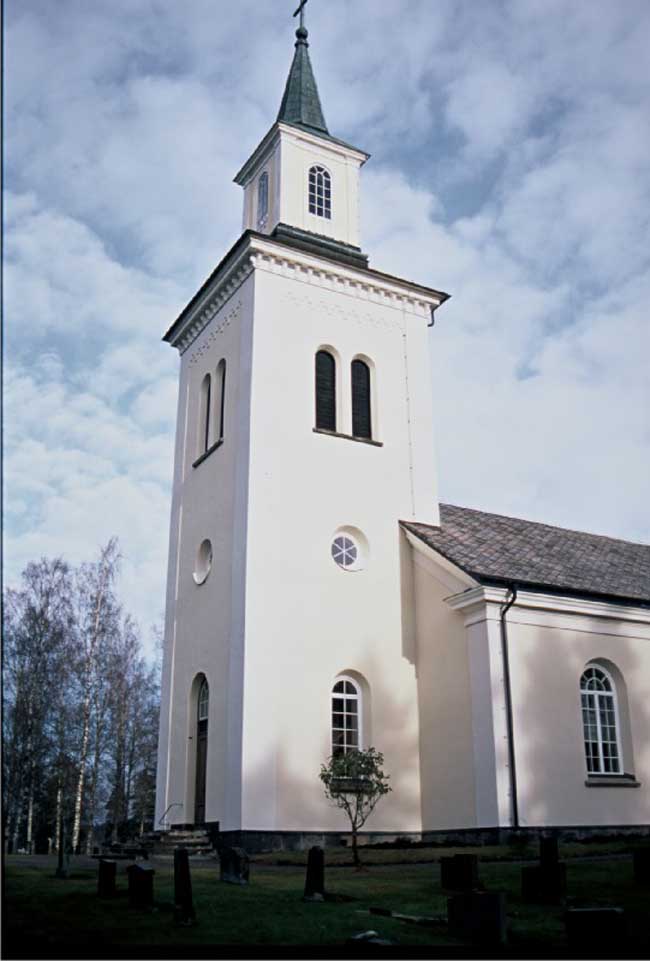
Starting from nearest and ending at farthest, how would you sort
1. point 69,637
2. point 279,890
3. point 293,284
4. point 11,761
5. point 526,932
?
point 526,932
point 279,890
point 293,284
point 11,761
point 69,637

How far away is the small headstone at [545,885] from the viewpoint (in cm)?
1125

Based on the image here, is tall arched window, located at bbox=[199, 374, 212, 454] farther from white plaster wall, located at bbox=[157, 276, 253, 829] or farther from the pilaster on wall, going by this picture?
the pilaster on wall

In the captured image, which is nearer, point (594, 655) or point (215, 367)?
point (594, 655)

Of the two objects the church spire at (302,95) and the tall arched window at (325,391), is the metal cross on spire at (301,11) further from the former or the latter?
the tall arched window at (325,391)

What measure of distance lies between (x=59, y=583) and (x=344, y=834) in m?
18.3

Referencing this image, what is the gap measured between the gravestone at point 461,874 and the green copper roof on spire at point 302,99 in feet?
72.5

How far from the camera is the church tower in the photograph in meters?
20.8

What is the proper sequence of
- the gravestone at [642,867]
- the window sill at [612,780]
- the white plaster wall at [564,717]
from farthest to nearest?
1. the window sill at [612,780]
2. the white plaster wall at [564,717]
3. the gravestone at [642,867]

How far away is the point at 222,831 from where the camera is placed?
20156 millimetres

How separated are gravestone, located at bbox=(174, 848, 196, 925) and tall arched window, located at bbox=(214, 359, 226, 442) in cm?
1585

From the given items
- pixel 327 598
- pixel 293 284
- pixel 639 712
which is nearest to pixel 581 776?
pixel 639 712

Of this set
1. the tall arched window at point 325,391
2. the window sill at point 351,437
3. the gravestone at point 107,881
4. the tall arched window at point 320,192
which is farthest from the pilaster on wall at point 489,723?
the tall arched window at point 320,192

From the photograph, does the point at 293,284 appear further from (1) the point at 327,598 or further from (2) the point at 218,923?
(2) the point at 218,923

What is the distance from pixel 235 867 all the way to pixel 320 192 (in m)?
20.1
